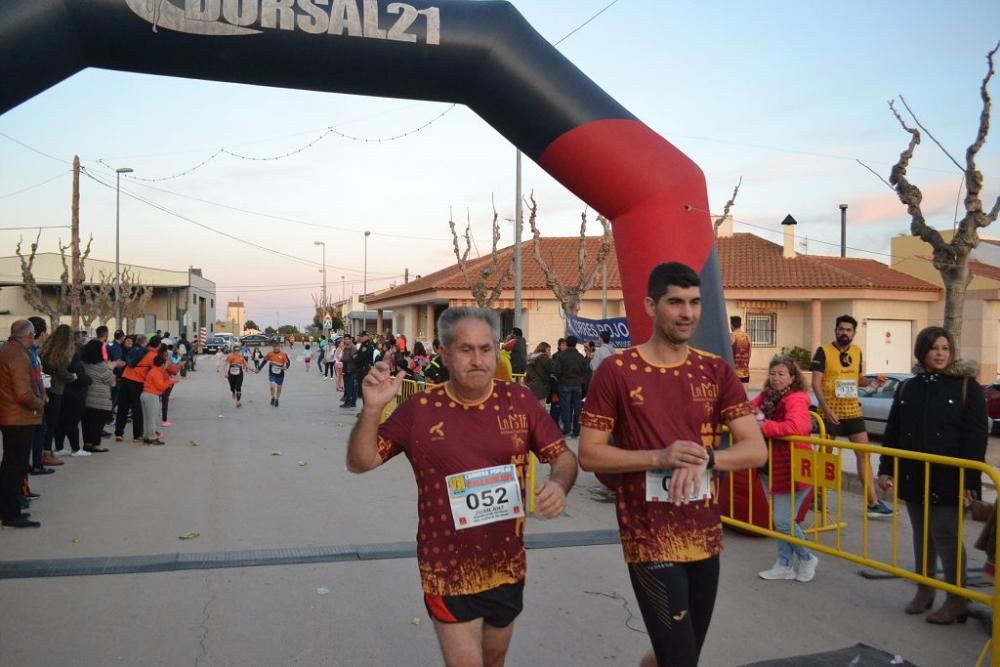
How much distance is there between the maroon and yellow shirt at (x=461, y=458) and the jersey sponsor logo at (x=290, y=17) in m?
4.54

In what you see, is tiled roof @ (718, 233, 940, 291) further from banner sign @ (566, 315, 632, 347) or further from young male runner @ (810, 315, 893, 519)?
young male runner @ (810, 315, 893, 519)

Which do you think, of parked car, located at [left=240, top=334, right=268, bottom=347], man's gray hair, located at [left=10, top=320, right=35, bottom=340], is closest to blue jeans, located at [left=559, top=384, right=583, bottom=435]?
man's gray hair, located at [left=10, top=320, right=35, bottom=340]

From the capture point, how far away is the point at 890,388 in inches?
575

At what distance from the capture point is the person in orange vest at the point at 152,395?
12945 mm

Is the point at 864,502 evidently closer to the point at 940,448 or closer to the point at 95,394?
the point at 940,448

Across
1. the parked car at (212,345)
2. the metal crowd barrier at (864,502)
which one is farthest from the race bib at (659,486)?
the parked car at (212,345)

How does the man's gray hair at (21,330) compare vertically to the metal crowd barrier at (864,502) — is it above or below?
above

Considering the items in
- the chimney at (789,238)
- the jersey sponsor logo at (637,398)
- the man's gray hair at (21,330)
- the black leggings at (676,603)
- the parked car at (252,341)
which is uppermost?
the chimney at (789,238)

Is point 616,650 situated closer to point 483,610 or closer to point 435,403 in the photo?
point 483,610

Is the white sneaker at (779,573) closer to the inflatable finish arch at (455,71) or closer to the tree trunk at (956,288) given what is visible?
the inflatable finish arch at (455,71)

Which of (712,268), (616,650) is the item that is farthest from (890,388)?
(616,650)

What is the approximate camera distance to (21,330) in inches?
307

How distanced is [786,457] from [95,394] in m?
10.1

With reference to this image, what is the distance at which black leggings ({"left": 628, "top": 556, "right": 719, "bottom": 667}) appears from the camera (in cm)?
291
